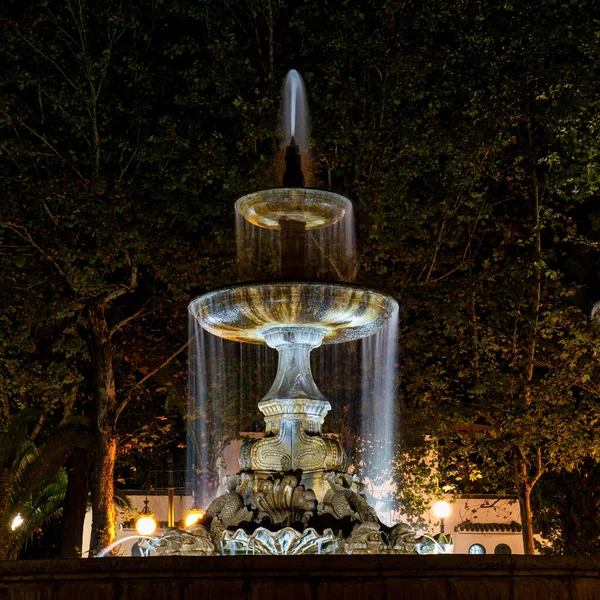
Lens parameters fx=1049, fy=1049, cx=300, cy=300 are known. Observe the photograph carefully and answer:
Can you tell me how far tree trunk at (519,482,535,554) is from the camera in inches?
719

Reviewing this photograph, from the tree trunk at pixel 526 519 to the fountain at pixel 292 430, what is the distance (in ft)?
27.3

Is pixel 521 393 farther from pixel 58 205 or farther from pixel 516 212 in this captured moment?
pixel 58 205

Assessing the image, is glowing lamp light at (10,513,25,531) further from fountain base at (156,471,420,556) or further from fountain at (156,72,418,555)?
fountain base at (156,471,420,556)

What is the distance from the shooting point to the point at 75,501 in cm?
2316

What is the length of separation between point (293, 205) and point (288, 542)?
360cm

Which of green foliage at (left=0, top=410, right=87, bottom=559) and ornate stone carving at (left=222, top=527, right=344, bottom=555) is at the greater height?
green foliage at (left=0, top=410, right=87, bottom=559)

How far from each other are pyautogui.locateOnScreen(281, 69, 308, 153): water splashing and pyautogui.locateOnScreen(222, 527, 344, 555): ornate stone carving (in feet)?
30.3

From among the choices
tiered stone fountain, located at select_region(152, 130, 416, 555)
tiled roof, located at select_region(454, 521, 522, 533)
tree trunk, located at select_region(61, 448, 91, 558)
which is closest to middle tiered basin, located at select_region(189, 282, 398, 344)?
tiered stone fountain, located at select_region(152, 130, 416, 555)

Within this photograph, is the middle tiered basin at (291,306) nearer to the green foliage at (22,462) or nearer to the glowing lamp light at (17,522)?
the green foliage at (22,462)

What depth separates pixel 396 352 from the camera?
63.5 ft

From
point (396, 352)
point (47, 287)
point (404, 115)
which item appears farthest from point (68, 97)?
point (396, 352)

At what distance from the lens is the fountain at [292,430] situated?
9.65 metres

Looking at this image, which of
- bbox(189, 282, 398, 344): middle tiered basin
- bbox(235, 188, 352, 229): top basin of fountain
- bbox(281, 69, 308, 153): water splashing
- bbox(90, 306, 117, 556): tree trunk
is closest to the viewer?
bbox(189, 282, 398, 344): middle tiered basin

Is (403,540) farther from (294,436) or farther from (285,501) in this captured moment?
(294,436)
